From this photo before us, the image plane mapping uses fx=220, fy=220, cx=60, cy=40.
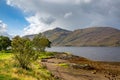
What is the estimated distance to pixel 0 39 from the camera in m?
145

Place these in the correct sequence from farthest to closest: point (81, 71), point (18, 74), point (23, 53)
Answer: point (81, 71)
point (23, 53)
point (18, 74)

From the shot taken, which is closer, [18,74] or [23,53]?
[18,74]

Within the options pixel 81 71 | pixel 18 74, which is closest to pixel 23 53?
pixel 18 74

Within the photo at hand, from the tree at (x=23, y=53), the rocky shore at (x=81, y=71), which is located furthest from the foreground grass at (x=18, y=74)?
the rocky shore at (x=81, y=71)

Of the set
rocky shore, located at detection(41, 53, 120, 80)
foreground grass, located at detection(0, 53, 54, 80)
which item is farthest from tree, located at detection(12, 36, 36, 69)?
rocky shore, located at detection(41, 53, 120, 80)

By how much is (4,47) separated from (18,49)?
101411 mm

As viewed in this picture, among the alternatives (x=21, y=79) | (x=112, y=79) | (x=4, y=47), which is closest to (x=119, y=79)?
(x=112, y=79)

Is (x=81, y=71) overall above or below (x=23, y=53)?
below

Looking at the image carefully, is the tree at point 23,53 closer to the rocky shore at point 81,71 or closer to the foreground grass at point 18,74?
the foreground grass at point 18,74

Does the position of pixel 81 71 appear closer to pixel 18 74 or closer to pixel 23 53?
pixel 23 53

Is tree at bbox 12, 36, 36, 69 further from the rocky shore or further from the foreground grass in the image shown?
the rocky shore

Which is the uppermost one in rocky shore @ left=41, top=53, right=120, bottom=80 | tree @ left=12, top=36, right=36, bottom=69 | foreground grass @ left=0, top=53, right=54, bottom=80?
tree @ left=12, top=36, right=36, bottom=69

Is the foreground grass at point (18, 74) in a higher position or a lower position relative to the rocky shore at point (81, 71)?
higher

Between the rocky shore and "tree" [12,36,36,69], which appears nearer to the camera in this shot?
"tree" [12,36,36,69]
